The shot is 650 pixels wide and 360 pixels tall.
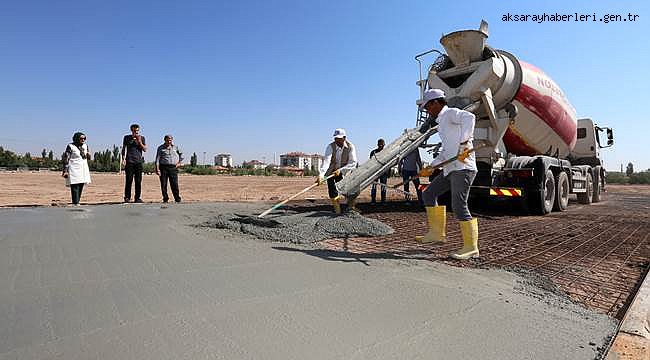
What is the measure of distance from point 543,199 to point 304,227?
18.2 ft

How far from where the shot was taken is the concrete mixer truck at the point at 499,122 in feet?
21.4

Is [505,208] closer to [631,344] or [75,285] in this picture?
[631,344]

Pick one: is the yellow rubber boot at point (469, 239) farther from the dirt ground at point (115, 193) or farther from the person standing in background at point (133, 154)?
the dirt ground at point (115, 193)

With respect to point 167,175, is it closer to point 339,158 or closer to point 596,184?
point 339,158

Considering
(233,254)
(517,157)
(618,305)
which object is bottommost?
(618,305)

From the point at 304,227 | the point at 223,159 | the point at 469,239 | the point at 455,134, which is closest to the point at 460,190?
the point at 469,239

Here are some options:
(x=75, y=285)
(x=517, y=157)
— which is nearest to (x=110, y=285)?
(x=75, y=285)

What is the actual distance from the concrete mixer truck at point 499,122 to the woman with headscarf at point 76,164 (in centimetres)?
452

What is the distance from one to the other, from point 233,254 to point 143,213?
2.66m

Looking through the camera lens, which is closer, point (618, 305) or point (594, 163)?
point (618, 305)

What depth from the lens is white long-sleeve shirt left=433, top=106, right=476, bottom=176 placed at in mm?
3457

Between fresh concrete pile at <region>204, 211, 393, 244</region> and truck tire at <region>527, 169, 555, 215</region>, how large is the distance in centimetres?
430

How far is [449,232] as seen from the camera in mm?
4879

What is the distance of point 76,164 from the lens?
242 inches
